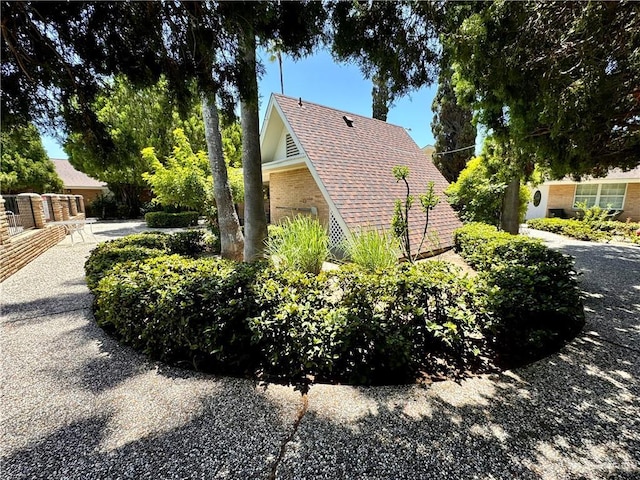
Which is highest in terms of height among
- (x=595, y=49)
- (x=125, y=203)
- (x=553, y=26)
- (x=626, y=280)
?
(x=553, y=26)

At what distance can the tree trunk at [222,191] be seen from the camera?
7.39 meters

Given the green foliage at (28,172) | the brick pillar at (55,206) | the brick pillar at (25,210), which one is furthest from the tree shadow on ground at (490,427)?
the green foliage at (28,172)

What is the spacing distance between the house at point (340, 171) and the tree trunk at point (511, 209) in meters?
1.61

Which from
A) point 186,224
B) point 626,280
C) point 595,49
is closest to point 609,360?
point 595,49

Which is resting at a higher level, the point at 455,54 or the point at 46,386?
the point at 455,54

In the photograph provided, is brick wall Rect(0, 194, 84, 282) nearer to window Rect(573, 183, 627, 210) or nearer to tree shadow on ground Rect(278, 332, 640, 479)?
tree shadow on ground Rect(278, 332, 640, 479)

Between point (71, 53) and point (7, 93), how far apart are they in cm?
85

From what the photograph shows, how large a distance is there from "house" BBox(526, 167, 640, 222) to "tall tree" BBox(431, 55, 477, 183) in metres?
5.56

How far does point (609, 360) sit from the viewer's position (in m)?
3.33

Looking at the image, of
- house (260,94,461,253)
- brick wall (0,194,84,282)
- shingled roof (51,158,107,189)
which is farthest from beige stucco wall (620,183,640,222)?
shingled roof (51,158,107,189)

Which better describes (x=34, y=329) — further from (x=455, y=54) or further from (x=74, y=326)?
(x=455, y=54)

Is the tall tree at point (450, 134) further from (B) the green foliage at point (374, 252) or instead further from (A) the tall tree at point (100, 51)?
(A) the tall tree at point (100, 51)

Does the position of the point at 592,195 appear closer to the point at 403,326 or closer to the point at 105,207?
the point at 403,326

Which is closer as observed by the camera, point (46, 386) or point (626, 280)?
point (46, 386)
